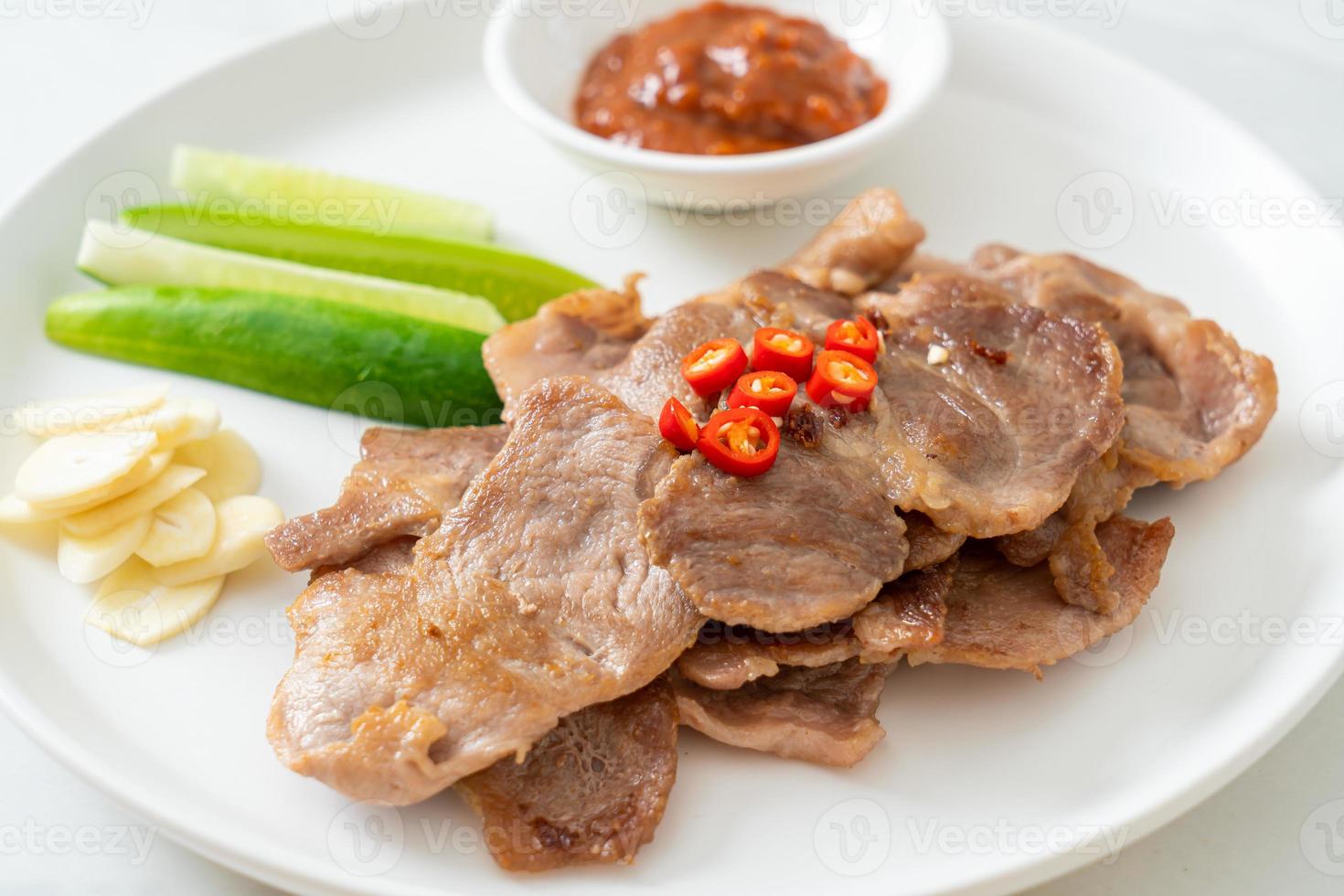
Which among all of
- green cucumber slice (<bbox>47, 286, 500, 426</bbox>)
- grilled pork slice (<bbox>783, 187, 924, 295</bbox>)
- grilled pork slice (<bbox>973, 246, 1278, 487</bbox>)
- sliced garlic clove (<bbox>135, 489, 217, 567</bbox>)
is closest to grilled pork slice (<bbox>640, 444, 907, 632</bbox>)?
grilled pork slice (<bbox>973, 246, 1278, 487</bbox>)

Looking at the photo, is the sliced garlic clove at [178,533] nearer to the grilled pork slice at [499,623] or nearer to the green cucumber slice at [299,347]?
the grilled pork slice at [499,623]

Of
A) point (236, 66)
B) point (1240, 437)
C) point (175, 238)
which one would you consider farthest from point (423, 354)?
point (1240, 437)

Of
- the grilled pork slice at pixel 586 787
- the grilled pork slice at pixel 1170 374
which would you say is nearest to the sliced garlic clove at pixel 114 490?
the grilled pork slice at pixel 586 787

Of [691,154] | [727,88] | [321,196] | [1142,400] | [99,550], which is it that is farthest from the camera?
[321,196]

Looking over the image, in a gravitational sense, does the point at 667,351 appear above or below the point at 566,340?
above

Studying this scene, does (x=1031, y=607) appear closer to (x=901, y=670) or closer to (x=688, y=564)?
(x=901, y=670)

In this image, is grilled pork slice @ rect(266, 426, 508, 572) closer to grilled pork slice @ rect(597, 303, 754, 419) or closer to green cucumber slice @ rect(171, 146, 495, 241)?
grilled pork slice @ rect(597, 303, 754, 419)

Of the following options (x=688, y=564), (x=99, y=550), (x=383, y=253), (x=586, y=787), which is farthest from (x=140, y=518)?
(x=688, y=564)
